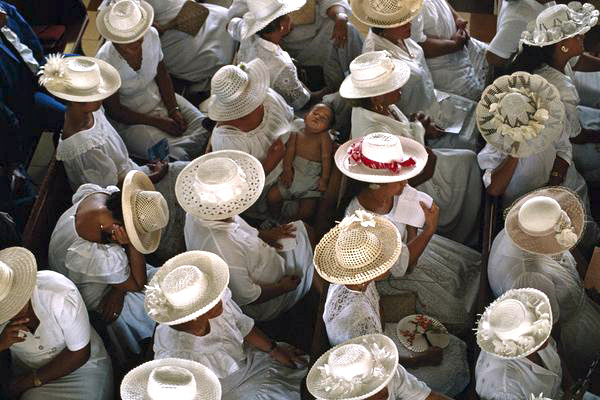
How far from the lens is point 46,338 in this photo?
321cm

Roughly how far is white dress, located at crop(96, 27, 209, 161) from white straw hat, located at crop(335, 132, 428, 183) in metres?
1.57

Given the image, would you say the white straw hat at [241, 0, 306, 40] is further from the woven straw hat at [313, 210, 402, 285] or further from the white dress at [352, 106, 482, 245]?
the woven straw hat at [313, 210, 402, 285]

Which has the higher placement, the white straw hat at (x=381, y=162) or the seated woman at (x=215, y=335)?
the white straw hat at (x=381, y=162)

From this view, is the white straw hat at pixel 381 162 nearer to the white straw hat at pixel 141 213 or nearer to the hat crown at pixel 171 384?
the white straw hat at pixel 141 213

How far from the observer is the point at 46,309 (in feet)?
10.3

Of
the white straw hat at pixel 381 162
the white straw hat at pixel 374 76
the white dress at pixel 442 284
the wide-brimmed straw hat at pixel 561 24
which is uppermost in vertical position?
the wide-brimmed straw hat at pixel 561 24

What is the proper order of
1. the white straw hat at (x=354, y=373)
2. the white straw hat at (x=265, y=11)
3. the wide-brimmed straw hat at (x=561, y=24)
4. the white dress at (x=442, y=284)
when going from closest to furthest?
the white straw hat at (x=354, y=373) → the white dress at (x=442, y=284) → the wide-brimmed straw hat at (x=561, y=24) → the white straw hat at (x=265, y=11)

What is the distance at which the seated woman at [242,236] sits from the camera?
3.37m

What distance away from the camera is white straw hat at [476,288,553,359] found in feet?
8.93

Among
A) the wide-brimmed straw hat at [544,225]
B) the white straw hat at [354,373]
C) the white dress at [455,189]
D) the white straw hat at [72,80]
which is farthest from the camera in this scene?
the white dress at [455,189]

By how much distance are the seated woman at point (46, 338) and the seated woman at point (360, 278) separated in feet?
3.62

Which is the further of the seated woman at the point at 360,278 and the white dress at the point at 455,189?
the white dress at the point at 455,189

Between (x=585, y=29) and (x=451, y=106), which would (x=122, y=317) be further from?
(x=585, y=29)

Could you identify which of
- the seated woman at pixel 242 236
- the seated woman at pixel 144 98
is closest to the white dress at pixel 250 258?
the seated woman at pixel 242 236
